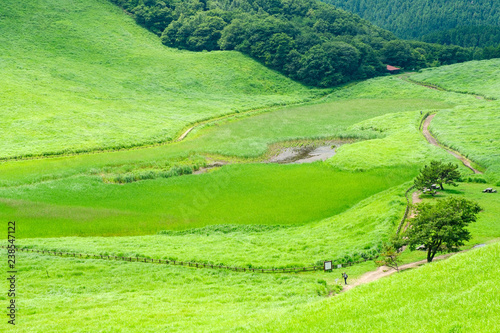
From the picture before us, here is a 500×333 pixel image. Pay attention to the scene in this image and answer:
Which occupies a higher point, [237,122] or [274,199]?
[274,199]

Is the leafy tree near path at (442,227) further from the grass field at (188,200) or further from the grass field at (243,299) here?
the grass field at (188,200)

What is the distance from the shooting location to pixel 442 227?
3038cm

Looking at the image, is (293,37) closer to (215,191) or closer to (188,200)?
(215,191)

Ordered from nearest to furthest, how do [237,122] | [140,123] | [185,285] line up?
[185,285]
[140,123]
[237,122]

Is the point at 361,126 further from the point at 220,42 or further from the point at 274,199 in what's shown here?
the point at 220,42

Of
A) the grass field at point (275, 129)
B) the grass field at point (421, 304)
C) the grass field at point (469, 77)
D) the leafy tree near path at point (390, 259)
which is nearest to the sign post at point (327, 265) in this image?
the leafy tree near path at point (390, 259)

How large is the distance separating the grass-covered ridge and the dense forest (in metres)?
6.64

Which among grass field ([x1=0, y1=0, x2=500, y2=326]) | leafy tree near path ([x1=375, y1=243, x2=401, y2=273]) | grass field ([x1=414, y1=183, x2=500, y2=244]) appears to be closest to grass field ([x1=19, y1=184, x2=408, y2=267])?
grass field ([x1=0, y1=0, x2=500, y2=326])

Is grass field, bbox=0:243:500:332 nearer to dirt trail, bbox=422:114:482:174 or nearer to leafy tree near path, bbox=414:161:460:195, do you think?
leafy tree near path, bbox=414:161:460:195

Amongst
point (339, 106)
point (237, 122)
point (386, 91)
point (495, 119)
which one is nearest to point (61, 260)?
point (237, 122)

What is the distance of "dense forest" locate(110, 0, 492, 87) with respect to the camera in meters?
146

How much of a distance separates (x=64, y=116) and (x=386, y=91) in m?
89.4

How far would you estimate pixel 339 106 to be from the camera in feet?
389

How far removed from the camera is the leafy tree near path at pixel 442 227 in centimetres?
3005
